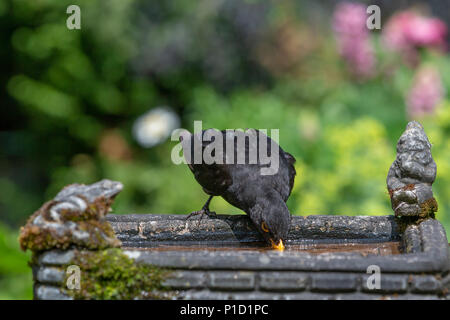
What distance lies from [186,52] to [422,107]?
2954 mm

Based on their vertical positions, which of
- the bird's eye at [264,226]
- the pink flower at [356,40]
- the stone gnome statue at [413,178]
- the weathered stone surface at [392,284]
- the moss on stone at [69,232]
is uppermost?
the pink flower at [356,40]

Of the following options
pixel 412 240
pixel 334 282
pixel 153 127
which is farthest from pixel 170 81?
pixel 334 282

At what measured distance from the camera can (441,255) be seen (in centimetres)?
273

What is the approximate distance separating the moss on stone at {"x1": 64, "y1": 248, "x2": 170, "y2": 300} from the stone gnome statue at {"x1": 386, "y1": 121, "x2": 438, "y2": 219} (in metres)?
1.31

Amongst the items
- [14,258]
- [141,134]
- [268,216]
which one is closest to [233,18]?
[141,134]

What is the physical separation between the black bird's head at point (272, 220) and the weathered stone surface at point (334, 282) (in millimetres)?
666

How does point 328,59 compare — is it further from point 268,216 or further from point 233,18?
point 268,216

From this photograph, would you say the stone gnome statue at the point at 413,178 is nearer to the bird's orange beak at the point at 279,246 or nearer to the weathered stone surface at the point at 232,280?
the bird's orange beak at the point at 279,246

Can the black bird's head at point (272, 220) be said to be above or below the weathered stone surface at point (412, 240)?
above

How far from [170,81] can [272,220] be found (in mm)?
5150

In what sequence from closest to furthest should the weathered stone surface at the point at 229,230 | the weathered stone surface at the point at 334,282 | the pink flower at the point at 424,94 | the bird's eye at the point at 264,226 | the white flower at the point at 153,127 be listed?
1. the weathered stone surface at the point at 334,282
2. the bird's eye at the point at 264,226
3. the weathered stone surface at the point at 229,230
4. the pink flower at the point at 424,94
5. the white flower at the point at 153,127

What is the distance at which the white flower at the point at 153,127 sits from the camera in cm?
811

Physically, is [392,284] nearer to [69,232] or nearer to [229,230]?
[229,230]

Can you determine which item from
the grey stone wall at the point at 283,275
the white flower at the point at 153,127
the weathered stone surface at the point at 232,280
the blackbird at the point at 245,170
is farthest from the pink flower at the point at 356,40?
the weathered stone surface at the point at 232,280
